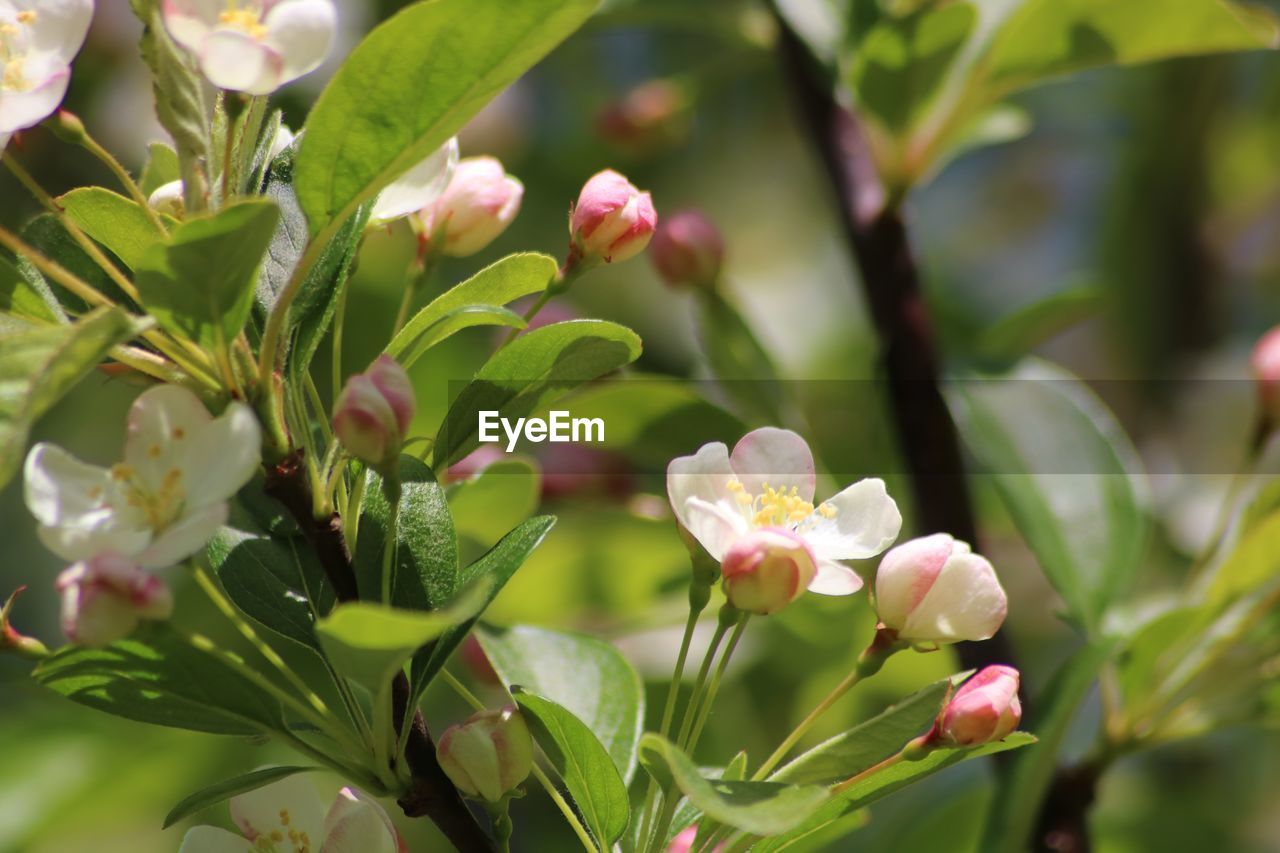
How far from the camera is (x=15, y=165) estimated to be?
77 cm

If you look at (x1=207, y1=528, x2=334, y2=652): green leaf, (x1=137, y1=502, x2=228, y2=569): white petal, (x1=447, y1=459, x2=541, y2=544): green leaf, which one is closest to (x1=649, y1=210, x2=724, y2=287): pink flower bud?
(x1=447, y1=459, x2=541, y2=544): green leaf

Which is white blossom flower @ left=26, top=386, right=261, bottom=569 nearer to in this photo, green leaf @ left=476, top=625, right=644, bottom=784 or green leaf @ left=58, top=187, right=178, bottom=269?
green leaf @ left=58, top=187, right=178, bottom=269

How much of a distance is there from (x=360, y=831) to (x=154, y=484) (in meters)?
0.27

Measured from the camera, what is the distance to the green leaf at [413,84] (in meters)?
0.74

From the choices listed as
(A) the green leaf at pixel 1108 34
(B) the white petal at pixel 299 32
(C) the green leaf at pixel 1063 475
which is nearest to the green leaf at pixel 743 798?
(B) the white petal at pixel 299 32

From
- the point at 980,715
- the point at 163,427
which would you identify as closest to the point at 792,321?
the point at 980,715

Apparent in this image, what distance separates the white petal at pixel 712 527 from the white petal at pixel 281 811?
12.6 inches

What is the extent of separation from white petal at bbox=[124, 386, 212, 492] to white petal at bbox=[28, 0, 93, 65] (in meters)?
0.23

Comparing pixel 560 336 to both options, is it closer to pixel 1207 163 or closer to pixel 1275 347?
pixel 1275 347

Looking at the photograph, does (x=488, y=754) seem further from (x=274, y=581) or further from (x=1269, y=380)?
(x=1269, y=380)

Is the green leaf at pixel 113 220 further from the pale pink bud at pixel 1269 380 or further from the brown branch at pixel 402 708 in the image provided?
the pale pink bud at pixel 1269 380

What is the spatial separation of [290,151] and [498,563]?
32cm

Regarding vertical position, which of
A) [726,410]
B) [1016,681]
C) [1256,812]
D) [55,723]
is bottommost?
[1256,812]

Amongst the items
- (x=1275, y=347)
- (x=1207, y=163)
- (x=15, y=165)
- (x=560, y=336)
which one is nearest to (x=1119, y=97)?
(x=1207, y=163)
